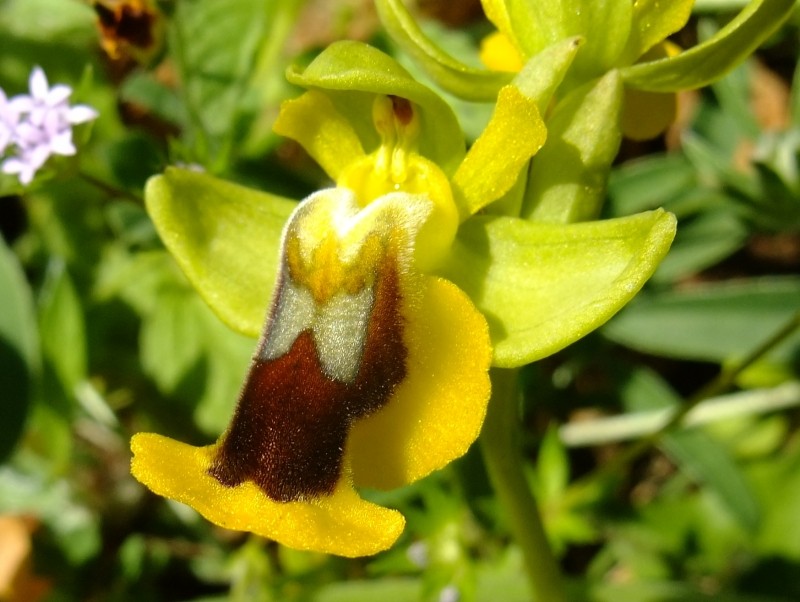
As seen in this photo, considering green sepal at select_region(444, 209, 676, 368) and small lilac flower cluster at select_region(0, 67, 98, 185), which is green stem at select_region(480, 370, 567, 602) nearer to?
green sepal at select_region(444, 209, 676, 368)

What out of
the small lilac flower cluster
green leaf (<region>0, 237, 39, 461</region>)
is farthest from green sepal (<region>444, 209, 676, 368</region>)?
green leaf (<region>0, 237, 39, 461</region>)

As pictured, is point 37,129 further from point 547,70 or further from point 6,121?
point 547,70

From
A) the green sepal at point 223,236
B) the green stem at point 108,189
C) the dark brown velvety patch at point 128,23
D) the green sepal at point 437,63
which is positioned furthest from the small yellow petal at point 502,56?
the green stem at point 108,189

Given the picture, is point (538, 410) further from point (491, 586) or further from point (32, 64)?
point (32, 64)

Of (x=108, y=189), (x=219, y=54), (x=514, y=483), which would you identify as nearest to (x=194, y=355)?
(x=108, y=189)

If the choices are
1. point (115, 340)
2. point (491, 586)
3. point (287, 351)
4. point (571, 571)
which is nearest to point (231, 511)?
point (287, 351)
